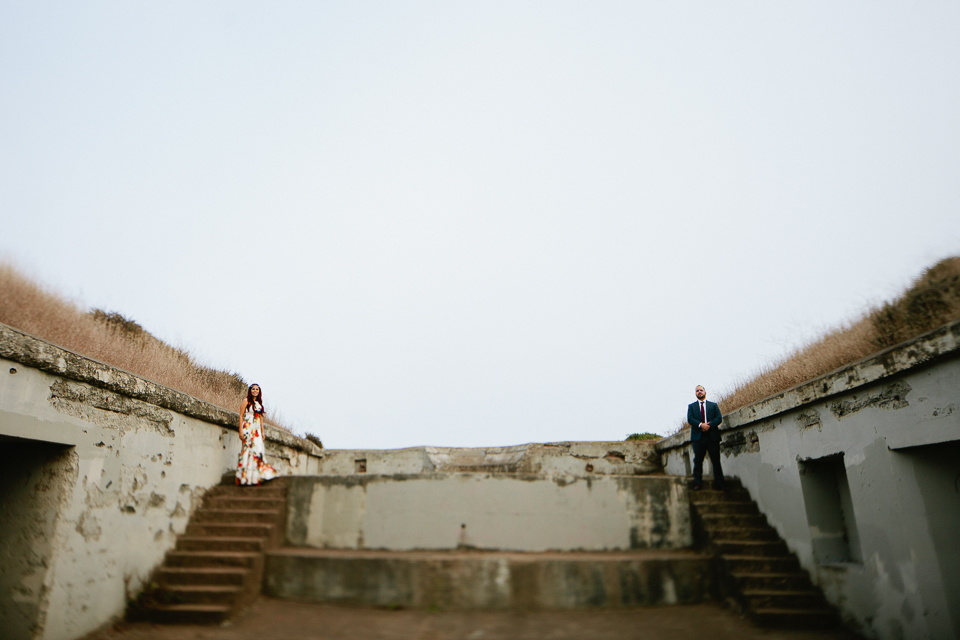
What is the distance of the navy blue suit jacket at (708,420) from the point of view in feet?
25.1

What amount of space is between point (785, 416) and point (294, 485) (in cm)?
670

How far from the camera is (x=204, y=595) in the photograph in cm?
605

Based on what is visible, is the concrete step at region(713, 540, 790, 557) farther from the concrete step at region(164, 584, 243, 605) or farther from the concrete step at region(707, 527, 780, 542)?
the concrete step at region(164, 584, 243, 605)

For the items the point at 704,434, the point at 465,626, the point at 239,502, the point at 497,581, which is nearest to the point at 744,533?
the point at 704,434

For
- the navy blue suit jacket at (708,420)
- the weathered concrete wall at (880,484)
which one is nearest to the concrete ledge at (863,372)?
the weathered concrete wall at (880,484)

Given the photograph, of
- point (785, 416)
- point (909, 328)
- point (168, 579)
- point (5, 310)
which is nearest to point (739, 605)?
point (785, 416)

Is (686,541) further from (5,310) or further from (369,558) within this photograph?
(5,310)

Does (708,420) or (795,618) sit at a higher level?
(708,420)

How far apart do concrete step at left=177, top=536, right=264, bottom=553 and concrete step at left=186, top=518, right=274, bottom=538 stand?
74mm

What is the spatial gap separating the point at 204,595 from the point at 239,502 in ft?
5.19

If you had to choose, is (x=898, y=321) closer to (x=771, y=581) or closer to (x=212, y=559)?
(x=771, y=581)

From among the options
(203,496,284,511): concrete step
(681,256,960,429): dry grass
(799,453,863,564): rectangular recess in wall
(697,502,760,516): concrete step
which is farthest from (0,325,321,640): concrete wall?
(681,256,960,429): dry grass

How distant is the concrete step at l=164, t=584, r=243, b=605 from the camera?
237 inches

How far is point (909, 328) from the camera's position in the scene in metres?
5.93
